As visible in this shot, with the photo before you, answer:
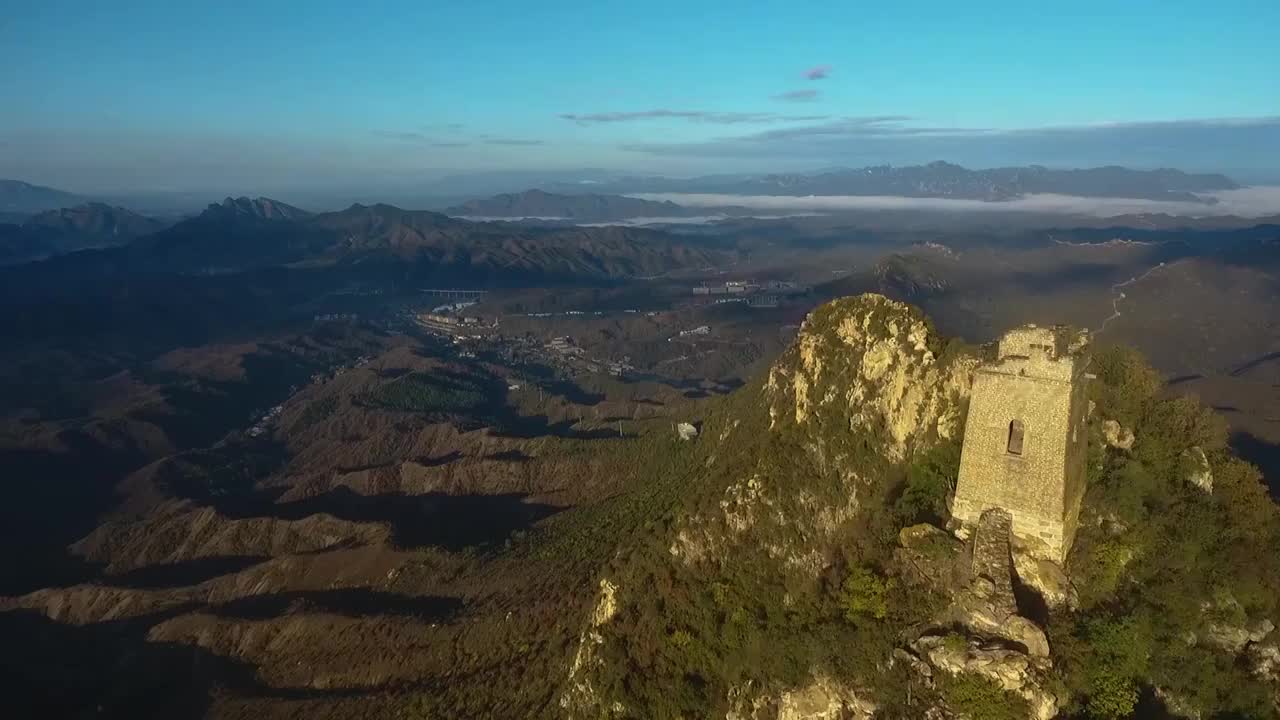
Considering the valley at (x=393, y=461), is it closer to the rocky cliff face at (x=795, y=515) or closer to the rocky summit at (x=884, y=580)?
the rocky cliff face at (x=795, y=515)

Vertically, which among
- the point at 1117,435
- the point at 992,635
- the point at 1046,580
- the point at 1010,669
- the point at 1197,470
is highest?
the point at 1117,435

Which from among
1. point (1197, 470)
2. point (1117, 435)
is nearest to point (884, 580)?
point (1117, 435)

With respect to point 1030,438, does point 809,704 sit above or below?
below

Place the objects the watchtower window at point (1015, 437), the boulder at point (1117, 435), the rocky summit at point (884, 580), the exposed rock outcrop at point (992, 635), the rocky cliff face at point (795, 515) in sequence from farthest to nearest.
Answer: the rocky cliff face at point (795, 515)
the boulder at point (1117, 435)
the watchtower window at point (1015, 437)
the rocky summit at point (884, 580)
the exposed rock outcrop at point (992, 635)

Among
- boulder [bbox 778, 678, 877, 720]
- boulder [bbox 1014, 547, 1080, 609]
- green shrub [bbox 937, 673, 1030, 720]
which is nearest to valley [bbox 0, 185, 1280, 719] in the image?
boulder [bbox 778, 678, 877, 720]

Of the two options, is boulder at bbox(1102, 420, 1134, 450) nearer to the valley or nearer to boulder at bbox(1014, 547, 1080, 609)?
boulder at bbox(1014, 547, 1080, 609)

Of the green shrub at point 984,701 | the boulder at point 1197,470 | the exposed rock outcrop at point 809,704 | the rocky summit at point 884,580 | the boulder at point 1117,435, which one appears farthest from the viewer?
the boulder at point 1117,435

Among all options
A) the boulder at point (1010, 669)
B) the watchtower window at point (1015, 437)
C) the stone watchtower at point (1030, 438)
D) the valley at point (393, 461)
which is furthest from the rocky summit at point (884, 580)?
the valley at point (393, 461)

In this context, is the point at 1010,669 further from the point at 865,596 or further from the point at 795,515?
the point at 795,515
